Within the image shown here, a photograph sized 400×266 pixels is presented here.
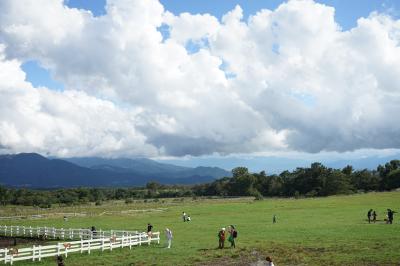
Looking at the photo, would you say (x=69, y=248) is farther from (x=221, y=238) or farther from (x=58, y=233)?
(x=58, y=233)

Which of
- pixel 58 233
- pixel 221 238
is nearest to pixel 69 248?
pixel 221 238

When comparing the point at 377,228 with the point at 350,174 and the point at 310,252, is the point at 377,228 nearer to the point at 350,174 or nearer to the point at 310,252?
the point at 310,252

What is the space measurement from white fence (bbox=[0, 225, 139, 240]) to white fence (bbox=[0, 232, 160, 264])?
2.84 m

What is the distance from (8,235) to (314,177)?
149 metres

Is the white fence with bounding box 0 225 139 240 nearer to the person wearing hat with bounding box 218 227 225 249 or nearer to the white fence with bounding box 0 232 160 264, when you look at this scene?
the white fence with bounding box 0 232 160 264

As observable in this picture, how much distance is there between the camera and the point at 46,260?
108 feet

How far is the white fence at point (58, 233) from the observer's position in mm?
45469

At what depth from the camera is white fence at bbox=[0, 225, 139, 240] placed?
45.5 metres

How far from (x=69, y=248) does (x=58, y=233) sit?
1574cm

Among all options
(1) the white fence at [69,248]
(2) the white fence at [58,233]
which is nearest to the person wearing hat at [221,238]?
(1) the white fence at [69,248]

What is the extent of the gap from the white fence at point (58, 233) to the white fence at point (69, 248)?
2843mm

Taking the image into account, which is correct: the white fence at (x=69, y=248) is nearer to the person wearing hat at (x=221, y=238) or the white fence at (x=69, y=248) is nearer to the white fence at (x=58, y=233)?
the white fence at (x=58, y=233)

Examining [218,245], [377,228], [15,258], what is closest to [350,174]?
[377,228]

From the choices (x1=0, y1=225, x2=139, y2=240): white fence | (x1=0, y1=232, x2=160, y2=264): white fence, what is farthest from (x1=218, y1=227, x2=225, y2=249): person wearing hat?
(x1=0, y1=225, x2=139, y2=240): white fence
